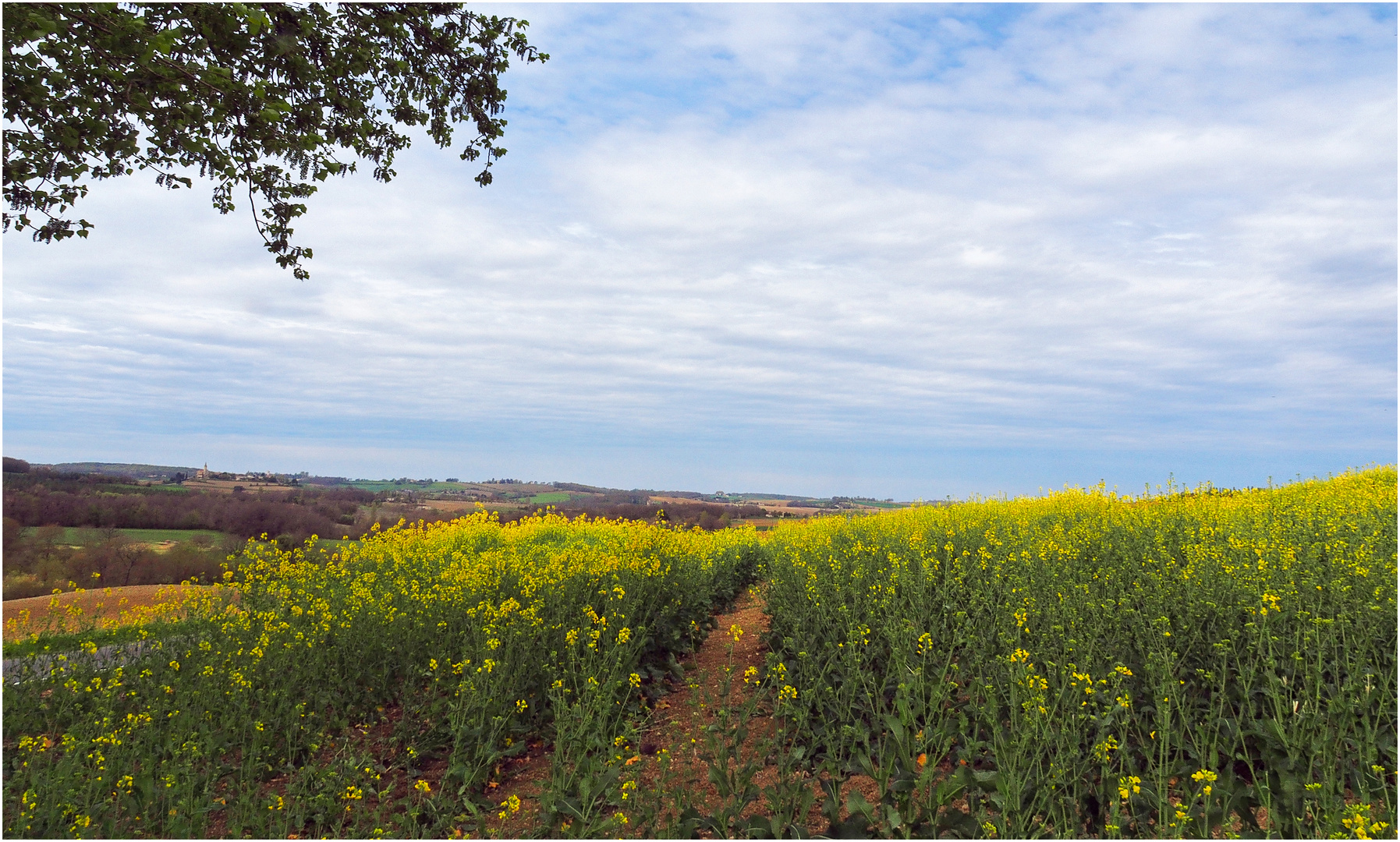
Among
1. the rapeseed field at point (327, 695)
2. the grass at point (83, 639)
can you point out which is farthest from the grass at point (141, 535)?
the rapeseed field at point (327, 695)

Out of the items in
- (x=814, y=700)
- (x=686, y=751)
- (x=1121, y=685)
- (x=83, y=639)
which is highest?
(x=1121, y=685)

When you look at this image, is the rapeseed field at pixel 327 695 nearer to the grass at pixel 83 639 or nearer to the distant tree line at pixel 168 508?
the grass at pixel 83 639

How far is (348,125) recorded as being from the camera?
6.80 m

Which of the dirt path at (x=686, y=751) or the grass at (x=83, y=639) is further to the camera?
the grass at (x=83, y=639)

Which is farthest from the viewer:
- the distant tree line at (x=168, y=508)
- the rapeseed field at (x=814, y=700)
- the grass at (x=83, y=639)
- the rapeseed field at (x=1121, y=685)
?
the distant tree line at (x=168, y=508)

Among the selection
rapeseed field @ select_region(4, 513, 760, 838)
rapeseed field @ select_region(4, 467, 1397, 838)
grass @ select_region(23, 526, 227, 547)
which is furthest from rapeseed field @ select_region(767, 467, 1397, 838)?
grass @ select_region(23, 526, 227, 547)

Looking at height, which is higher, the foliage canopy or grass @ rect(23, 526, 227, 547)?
the foliage canopy

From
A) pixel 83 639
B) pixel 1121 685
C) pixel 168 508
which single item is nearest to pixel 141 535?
pixel 168 508

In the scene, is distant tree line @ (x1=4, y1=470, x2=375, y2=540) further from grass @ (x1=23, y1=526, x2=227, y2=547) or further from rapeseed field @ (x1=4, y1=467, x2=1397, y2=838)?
rapeseed field @ (x1=4, y1=467, x2=1397, y2=838)

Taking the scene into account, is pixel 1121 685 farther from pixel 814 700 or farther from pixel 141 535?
pixel 141 535

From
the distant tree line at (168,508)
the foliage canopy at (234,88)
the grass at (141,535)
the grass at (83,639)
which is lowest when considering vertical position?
the grass at (83,639)

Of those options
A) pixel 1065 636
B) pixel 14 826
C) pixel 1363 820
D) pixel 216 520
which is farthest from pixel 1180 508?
pixel 216 520

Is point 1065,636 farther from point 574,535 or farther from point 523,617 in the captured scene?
point 574,535

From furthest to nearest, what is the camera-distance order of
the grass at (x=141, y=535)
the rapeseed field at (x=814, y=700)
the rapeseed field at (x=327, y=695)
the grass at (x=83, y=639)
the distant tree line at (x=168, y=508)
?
the grass at (x=141, y=535)
the distant tree line at (x=168, y=508)
the grass at (x=83, y=639)
the rapeseed field at (x=327, y=695)
the rapeseed field at (x=814, y=700)
